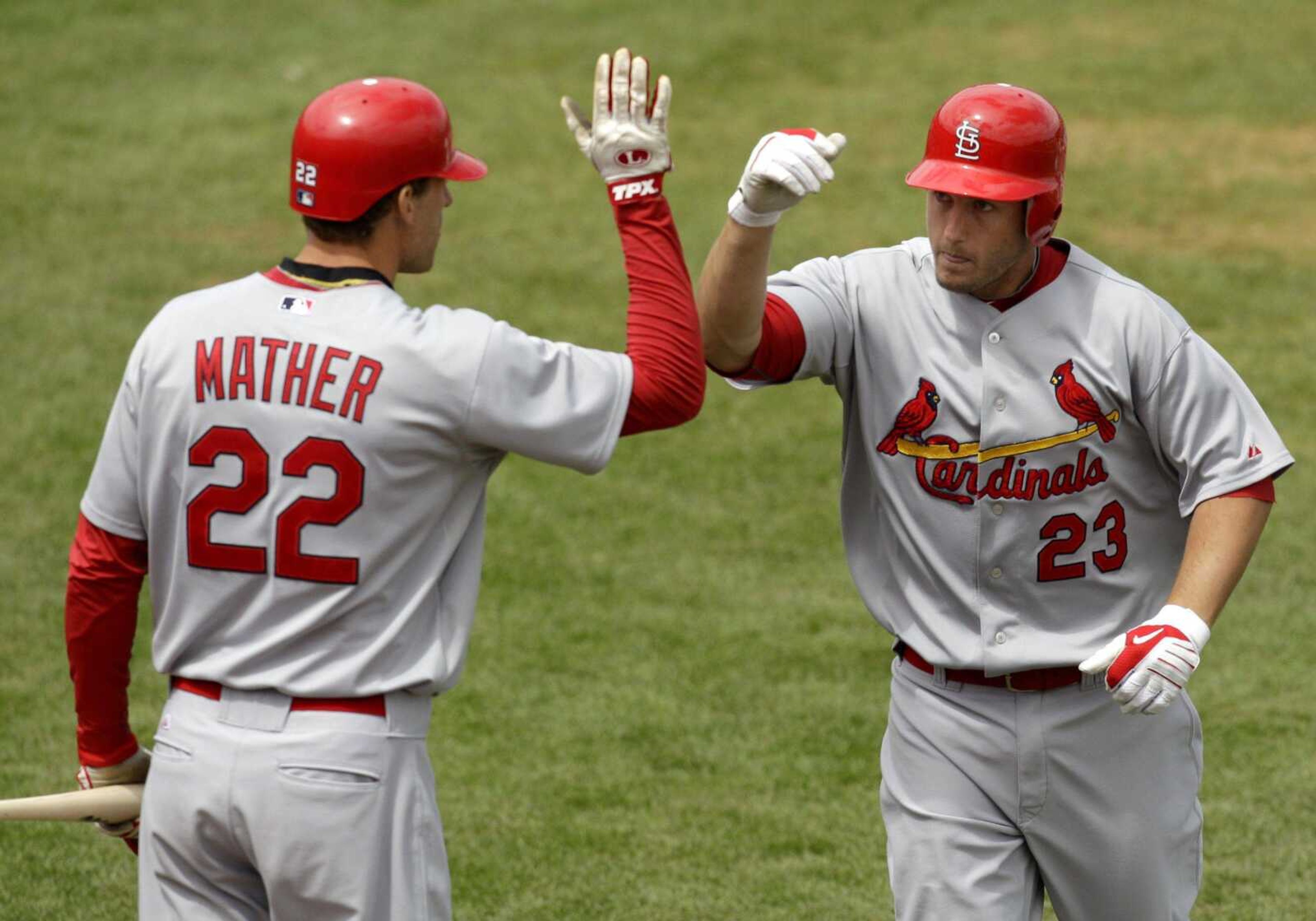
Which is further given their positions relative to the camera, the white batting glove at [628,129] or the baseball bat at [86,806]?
the baseball bat at [86,806]

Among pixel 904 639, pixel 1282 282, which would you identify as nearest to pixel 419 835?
pixel 904 639

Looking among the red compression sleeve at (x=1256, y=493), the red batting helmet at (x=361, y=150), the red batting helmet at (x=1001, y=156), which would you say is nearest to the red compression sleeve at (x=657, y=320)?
the red batting helmet at (x=361, y=150)

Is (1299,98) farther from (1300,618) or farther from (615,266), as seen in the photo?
(1300,618)

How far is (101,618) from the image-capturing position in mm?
3641

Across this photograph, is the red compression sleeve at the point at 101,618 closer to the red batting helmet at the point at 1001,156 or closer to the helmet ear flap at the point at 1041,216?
the red batting helmet at the point at 1001,156

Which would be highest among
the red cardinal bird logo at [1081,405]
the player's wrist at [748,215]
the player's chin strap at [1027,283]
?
the player's wrist at [748,215]

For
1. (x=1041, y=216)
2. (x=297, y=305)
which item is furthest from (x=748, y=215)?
(x=297, y=305)

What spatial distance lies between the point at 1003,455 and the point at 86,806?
2004mm

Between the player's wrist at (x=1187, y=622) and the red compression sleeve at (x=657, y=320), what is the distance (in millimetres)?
1075

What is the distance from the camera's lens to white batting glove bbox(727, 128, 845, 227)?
12.3ft

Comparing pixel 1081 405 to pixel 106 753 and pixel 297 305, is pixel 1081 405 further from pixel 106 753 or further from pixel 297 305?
pixel 106 753

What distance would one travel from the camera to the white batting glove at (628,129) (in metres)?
3.56

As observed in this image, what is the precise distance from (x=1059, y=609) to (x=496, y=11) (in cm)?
1269

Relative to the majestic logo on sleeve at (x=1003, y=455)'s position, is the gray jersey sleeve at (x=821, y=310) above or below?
above
